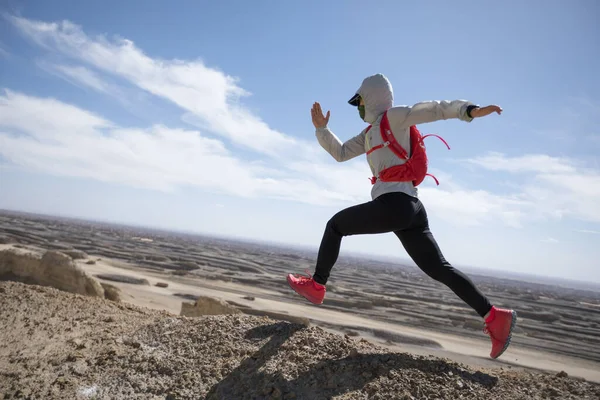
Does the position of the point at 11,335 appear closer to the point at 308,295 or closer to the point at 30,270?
→ the point at 308,295

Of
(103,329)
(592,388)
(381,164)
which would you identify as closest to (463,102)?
(381,164)

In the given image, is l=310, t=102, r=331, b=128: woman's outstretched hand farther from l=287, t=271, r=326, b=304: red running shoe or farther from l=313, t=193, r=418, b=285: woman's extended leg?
l=287, t=271, r=326, b=304: red running shoe

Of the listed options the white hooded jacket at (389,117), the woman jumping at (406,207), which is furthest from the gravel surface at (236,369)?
the white hooded jacket at (389,117)

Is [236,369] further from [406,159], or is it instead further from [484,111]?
[484,111]

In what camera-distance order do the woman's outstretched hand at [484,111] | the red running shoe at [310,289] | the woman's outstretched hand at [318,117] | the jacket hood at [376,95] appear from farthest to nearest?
the woman's outstretched hand at [318,117], the red running shoe at [310,289], the jacket hood at [376,95], the woman's outstretched hand at [484,111]

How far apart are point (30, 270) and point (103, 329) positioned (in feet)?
22.5

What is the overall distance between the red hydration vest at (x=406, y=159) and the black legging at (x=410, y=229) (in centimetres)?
13

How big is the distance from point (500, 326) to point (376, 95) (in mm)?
1932

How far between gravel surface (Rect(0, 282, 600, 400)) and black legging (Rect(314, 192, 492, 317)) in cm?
60

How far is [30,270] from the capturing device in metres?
9.17

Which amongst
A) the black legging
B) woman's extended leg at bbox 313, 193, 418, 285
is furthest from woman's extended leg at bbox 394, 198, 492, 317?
woman's extended leg at bbox 313, 193, 418, 285

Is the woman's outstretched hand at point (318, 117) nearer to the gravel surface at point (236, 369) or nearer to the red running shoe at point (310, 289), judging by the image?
the red running shoe at point (310, 289)

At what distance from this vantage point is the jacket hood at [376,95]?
3010mm

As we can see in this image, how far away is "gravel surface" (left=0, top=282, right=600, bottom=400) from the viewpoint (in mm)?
2512
